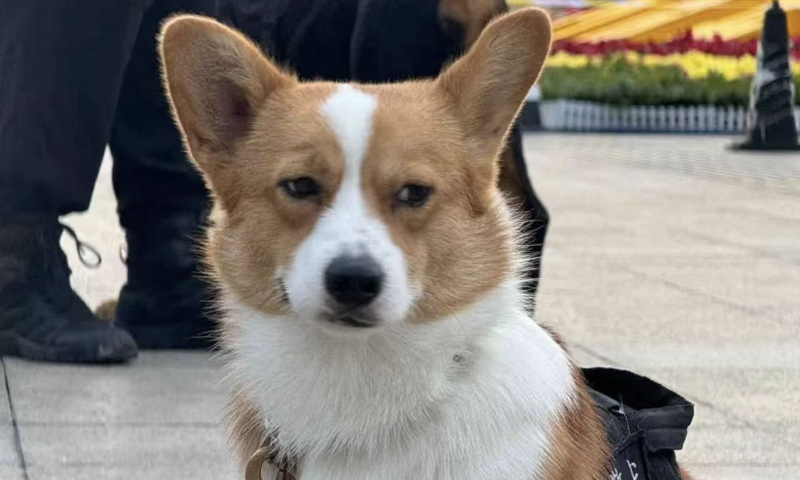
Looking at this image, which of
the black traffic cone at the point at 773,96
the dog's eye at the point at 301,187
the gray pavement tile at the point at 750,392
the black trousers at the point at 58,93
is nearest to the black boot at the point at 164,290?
the black trousers at the point at 58,93

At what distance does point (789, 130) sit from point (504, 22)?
15030 millimetres

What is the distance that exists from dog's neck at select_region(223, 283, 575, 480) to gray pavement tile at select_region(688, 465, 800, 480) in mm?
1499

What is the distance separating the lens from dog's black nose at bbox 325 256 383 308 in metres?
2.75

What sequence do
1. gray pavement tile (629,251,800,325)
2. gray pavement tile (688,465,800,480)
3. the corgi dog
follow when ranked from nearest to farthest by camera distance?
the corgi dog → gray pavement tile (688,465,800,480) → gray pavement tile (629,251,800,325)

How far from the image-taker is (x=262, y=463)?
3145 millimetres

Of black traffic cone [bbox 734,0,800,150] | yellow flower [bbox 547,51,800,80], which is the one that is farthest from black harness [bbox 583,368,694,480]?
yellow flower [bbox 547,51,800,80]

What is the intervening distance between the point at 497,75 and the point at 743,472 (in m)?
1.89

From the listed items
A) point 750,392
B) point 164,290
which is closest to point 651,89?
point 750,392

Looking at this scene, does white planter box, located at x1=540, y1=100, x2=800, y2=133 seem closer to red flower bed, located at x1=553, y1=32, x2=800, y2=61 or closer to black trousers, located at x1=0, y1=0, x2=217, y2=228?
red flower bed, located at x1=553, y1=32, x2=800, y2=61

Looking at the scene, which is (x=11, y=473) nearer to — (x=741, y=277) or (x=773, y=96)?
(x=741, y=277)

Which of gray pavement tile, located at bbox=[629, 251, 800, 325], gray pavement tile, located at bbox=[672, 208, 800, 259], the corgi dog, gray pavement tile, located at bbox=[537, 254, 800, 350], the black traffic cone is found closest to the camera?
the corgi dog

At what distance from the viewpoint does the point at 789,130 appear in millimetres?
17422

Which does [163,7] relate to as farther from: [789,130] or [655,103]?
[655,103]

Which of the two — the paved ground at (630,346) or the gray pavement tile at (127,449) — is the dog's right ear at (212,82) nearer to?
the paved ground at (630,346)
